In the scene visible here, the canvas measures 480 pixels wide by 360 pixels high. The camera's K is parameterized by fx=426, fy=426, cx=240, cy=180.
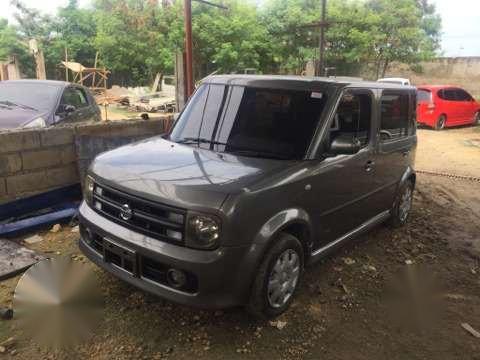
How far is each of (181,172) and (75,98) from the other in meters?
6.15

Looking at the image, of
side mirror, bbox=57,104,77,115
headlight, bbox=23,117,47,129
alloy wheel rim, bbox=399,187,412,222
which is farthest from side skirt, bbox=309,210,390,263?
side mirror, bbox=57,104,77,115

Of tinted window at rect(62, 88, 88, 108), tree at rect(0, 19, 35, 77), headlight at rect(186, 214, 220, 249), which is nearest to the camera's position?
headlight at rect(186, 214, 220, 249)

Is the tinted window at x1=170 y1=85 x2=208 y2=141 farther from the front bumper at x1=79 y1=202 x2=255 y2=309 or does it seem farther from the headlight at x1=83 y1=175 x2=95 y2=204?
the front bumper at x1=79 y1=202 x2=255 y2=309

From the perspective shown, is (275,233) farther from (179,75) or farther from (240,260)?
(179,75)

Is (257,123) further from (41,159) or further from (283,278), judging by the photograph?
(41,159)

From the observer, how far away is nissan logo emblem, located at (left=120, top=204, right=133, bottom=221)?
9.68 ft

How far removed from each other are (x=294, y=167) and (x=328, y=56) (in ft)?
74.0

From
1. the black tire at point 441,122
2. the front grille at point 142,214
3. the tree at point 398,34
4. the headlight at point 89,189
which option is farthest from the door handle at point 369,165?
the tree at point 398,34

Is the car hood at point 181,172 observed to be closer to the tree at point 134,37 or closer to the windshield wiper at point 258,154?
the windshield wiper at point 258,154

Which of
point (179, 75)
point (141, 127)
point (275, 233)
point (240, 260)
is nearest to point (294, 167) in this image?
point (275, 233)

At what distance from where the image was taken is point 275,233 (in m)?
2.96

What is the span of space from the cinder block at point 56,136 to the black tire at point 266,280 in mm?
3265

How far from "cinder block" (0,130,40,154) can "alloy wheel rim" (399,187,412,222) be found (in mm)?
4416

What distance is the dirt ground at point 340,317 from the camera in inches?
115
